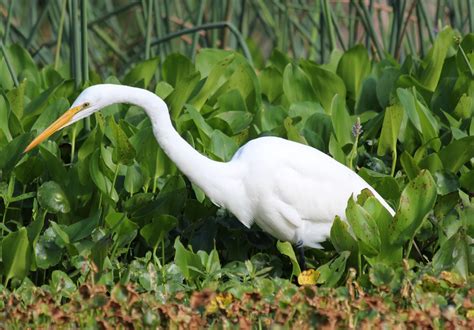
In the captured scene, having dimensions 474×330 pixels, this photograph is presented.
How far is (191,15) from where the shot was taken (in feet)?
22.0

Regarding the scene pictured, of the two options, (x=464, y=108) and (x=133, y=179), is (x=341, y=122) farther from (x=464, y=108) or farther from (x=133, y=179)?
(x=133, y=179)

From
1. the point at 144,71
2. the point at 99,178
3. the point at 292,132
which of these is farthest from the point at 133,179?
the point at 144,71

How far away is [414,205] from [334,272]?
364mm

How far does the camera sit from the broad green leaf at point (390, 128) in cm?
420

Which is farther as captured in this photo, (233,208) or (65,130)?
(65,130)

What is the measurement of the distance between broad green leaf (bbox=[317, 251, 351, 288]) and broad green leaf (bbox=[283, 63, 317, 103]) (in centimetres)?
125

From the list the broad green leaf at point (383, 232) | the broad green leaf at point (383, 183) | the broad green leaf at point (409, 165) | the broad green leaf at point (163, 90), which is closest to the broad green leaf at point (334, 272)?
the broad green leaf at point (383, 232)

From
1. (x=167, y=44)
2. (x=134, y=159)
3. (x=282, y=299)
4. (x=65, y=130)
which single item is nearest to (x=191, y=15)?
(x=167, y=44)

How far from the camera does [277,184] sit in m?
3.88

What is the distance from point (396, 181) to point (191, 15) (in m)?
2.90

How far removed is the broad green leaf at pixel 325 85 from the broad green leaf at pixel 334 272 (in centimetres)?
124

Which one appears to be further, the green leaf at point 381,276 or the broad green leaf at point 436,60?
the broad green leaf at point 436,60

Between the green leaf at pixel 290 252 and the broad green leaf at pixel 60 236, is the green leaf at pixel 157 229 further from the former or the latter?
the green leaf at pixel 290 252

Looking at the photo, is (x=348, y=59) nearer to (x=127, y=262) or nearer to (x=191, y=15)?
(x=127, y=262)
